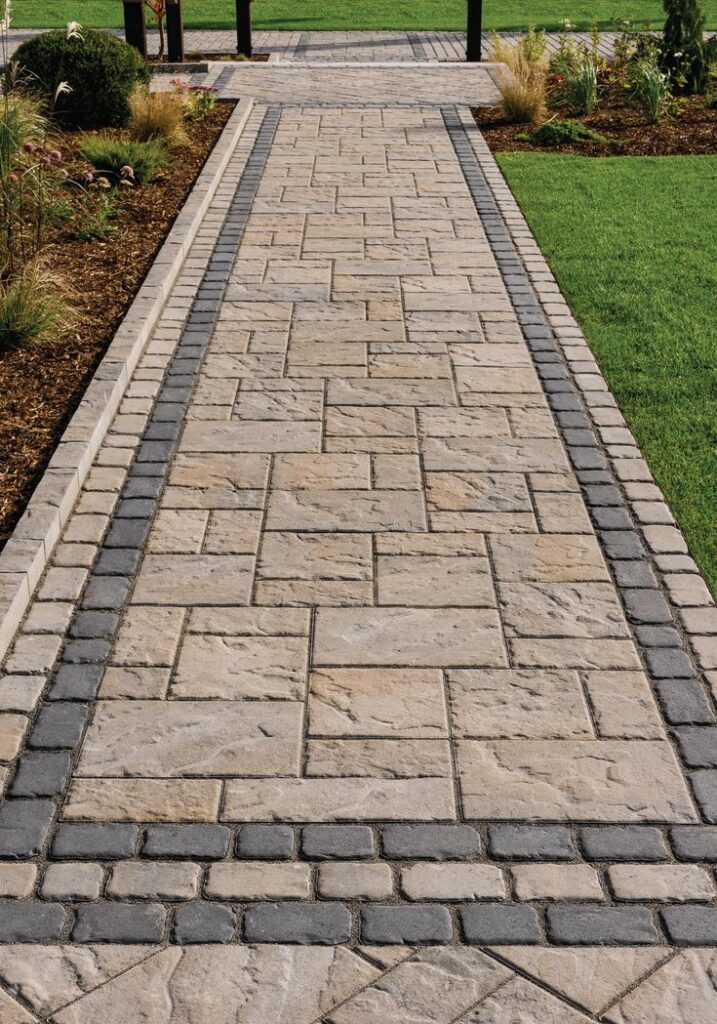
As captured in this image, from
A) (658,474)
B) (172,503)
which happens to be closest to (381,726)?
(172,503)

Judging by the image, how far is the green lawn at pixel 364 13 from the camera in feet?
69.9

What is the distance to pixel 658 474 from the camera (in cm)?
495

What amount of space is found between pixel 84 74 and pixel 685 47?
682cm

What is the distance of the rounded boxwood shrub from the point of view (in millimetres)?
11383

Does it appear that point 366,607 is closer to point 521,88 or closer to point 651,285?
point 651,285

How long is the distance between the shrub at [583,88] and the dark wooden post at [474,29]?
3891 millimetres

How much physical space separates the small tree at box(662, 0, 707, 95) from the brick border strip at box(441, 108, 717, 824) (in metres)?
6.81

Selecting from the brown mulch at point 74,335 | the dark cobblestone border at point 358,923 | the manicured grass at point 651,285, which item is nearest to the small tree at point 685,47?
the manicured grass at point 651,285

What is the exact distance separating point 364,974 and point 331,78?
48.1ft

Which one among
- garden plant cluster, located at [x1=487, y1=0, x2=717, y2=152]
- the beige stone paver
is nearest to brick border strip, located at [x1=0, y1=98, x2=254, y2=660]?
the beige stone paver

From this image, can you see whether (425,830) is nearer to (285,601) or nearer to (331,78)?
(285,601)

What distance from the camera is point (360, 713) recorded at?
3.56 metres

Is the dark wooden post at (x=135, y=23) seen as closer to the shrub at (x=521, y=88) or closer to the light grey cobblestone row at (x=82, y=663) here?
the shrub at (x=521, y=88)

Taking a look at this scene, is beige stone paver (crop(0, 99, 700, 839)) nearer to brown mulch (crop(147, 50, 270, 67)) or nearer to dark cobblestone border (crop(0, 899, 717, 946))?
dark cobblestone border (crop(0, 899, 717, 946))
